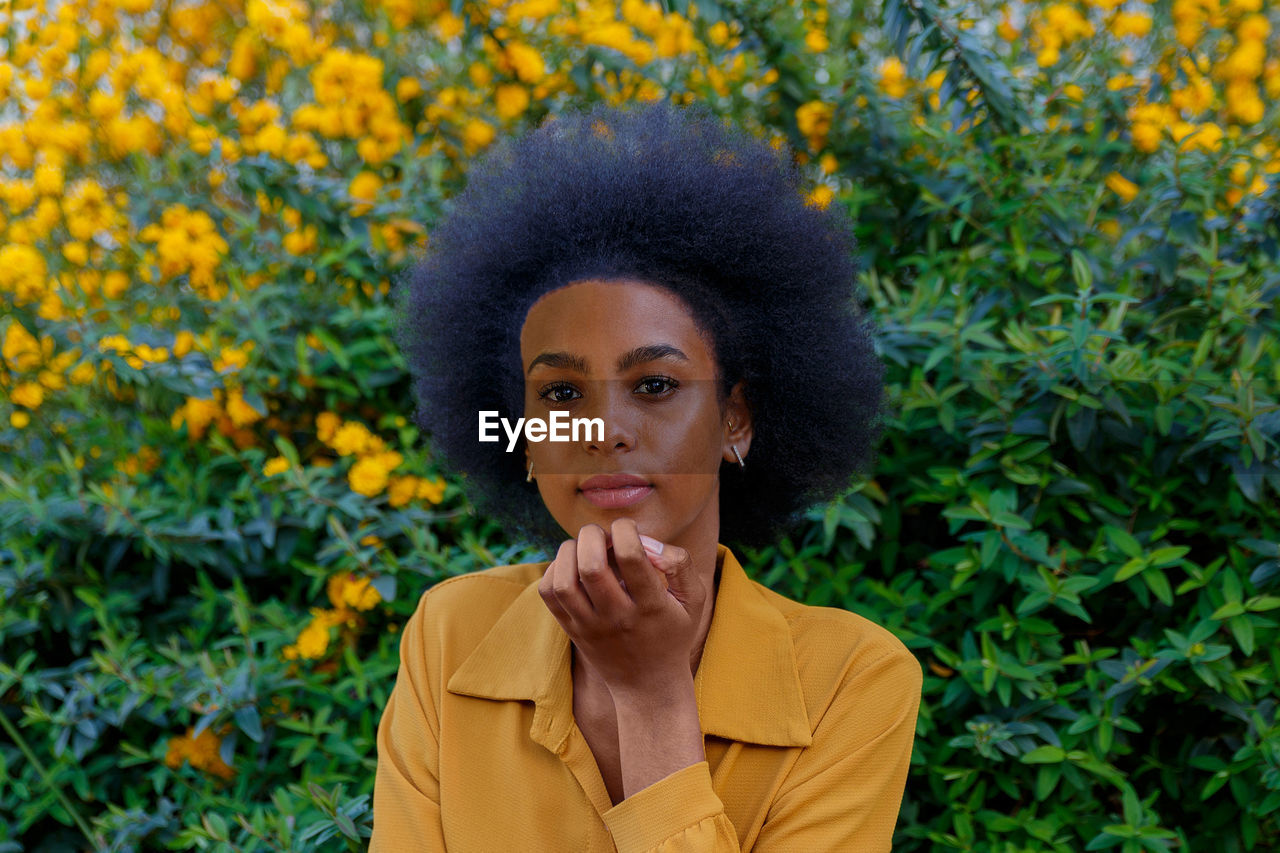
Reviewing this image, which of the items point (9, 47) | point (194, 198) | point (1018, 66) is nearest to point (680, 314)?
point (1018, 66)

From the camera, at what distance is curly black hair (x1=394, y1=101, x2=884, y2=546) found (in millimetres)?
1530

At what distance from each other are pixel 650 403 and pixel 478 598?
0.60m

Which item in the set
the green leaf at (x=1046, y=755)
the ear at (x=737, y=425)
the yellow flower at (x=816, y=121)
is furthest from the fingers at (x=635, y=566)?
the yellow flower at (x=816, y=121)

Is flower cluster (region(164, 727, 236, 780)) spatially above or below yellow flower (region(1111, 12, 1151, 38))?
below

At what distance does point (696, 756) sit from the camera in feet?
4.36

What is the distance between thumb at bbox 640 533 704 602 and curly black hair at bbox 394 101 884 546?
1.14 ft

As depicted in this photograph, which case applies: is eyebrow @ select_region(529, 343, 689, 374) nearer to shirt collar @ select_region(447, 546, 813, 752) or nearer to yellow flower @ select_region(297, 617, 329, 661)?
shirt collar @ select_region(447, 546, 813, 752)

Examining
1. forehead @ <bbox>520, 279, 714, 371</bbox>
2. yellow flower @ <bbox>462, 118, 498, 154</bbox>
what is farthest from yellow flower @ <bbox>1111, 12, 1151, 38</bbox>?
forehead @ <bbox>520, 279, 714, 371</bbox>

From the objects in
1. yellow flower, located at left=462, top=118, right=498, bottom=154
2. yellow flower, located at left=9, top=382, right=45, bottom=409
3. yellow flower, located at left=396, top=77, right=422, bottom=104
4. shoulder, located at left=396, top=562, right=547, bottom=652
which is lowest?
shoulder, located at left=396, top=562, right=547, bottom=652

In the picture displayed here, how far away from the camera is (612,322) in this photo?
1.43 metres

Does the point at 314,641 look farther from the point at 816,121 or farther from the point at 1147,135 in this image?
the point at 1147,135

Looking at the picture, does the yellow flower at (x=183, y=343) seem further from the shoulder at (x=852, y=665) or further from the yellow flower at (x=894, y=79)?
the yellow flower at (x=894, y=79)

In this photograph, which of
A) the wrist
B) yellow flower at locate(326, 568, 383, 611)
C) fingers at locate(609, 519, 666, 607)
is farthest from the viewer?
yellow flower at locate(326, 568, 383, 611)

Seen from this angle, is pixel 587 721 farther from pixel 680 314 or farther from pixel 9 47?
pixel 9 47
